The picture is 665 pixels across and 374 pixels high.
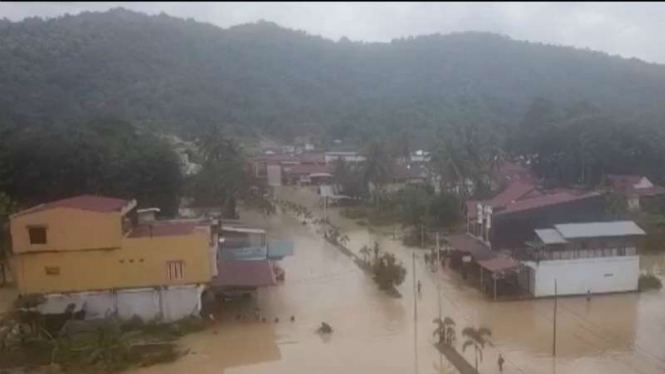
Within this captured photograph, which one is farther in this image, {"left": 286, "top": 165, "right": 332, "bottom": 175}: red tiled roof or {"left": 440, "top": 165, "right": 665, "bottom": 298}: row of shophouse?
{"left": 286, "top": 165, "right": 332, "bottom": 175}: red tiled roof

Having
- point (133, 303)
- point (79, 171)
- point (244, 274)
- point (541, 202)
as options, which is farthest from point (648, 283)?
point (79, 171)

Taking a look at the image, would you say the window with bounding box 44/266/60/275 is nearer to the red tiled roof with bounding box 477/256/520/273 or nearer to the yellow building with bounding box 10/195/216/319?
the yellow building with bounding box 10/195/216/319

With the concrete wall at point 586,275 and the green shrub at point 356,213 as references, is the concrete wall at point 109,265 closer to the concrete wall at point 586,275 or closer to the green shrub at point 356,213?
the concrete wall at point 586,275

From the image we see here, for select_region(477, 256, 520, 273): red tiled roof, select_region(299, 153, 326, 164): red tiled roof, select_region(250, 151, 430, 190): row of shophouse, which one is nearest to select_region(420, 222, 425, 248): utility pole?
select_region(477, 256, 520, 273): red tiled roof

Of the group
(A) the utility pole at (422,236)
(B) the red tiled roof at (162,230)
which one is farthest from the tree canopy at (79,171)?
(A) the utility pole at (422,236)

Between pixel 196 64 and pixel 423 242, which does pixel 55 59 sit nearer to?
pixel 423 242

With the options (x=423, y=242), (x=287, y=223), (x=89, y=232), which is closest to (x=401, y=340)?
(x=89, y=232)

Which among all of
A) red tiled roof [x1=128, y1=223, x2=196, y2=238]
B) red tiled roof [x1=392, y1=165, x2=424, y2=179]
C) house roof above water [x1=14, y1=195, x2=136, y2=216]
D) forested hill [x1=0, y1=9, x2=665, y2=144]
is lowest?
red tiled roof [x1=392, y1=165, x2=424, y2=179]
